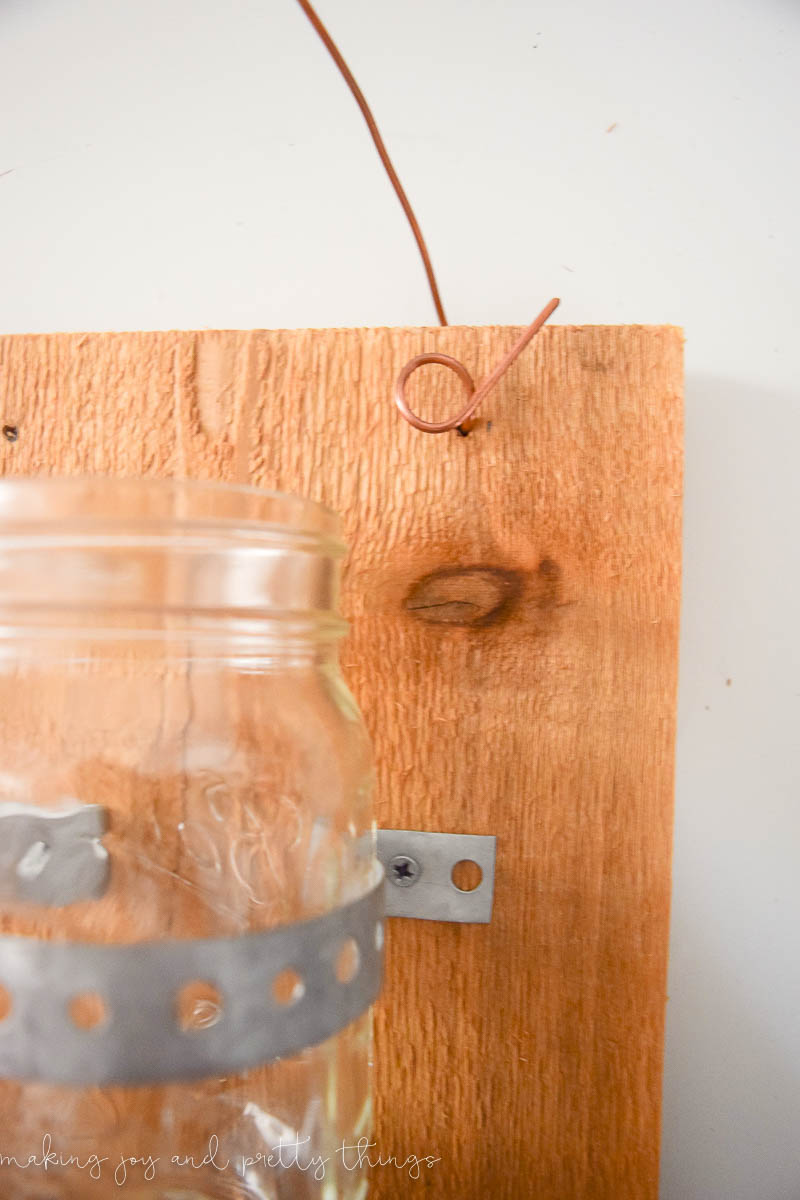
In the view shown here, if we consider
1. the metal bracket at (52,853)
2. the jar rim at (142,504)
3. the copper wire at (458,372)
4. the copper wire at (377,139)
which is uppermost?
the copper wire at (377,139)

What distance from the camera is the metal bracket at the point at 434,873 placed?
366 millimetres

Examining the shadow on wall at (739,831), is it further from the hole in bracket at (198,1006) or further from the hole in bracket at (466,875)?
the hole in bracket at (198,1006)

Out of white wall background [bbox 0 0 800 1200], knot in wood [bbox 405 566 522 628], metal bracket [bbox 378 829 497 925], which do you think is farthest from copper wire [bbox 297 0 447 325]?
metal bracket [bbox 378 829 497 925]

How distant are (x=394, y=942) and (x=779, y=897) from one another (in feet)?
0.70

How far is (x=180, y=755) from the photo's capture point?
0.94 ft

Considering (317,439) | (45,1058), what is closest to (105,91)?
(317,439)

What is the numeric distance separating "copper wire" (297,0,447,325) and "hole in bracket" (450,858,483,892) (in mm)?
277

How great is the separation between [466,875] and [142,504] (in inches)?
9.1

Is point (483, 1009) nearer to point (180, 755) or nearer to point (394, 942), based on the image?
point (394, 942)

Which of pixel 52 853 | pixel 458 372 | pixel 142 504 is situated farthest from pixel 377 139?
pixel 52 853

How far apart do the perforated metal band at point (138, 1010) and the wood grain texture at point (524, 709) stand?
14 cm

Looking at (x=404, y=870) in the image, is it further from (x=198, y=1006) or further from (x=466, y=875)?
(x=198, y=1006)

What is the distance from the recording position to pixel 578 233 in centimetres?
43

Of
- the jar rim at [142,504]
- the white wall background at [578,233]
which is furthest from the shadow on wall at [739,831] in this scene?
the jar rim at [142,504]
